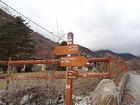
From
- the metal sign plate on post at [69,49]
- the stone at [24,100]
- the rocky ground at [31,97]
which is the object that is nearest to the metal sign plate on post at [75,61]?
the metal sign plate on post at [69,49]

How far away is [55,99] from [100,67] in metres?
2.40

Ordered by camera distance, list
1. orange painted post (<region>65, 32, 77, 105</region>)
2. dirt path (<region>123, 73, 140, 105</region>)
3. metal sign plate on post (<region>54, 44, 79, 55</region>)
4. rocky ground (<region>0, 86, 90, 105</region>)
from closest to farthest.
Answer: orange painted post (<region>65, 32, 77, 105</region>)
metal sign plate on post (<region>54, 44, 79, 55</region>)
rocky ground (<region>0, 86, 90, 105</region>)
dirt path (<region>123, 73, 140, 105</region>)

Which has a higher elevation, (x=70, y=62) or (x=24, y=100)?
(x=70, y=62)

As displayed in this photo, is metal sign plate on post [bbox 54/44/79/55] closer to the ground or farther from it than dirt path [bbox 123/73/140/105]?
farther from it

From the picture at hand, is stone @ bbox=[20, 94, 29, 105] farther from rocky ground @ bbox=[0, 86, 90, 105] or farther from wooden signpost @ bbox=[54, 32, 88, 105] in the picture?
wooden signpost @ bbox=[54, 32, 88, 105]

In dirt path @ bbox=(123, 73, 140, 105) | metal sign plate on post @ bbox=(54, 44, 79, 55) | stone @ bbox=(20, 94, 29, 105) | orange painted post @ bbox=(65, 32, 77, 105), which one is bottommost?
dirt path @ bbox=(123, 73, 140, 105)

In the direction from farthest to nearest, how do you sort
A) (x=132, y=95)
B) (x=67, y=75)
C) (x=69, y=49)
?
(x=132, y=95) → (x=69, y=49) → (x=67, y=75)

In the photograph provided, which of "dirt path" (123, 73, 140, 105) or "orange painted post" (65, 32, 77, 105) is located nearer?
"orange painted post" (65, 32, 77, 105)

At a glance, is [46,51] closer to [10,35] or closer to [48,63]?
[48,63]

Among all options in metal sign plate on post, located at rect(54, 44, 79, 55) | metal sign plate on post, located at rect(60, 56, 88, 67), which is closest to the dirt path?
metal sign plate on post, located at rect(60, 56, 88, 67)

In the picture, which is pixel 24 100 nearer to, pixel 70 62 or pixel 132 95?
pixel 70 62

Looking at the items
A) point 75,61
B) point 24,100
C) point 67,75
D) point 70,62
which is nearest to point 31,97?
point 24,100

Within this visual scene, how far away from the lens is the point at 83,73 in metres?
3.41

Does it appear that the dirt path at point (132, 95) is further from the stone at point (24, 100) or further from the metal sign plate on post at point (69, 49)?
the stone at point (24, 100)
